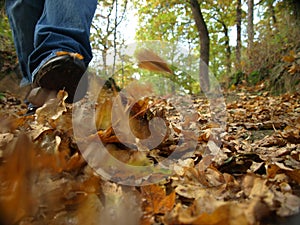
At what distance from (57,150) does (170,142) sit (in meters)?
0.45

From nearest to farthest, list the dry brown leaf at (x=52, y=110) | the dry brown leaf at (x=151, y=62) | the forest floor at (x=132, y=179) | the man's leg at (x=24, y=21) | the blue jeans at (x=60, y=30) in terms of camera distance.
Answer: the forest floor at (x=132, y=179)
the dry brown leaf at (x=52, y=110)
the dry brown leaf at (x=151, y=62)
the blue jeans at (x=60, y=30)
the man's leg at (x=24, y=21)

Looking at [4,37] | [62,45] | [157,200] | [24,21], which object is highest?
[4,37]

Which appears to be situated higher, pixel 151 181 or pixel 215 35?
pixel 215 35

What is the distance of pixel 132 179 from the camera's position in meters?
0.63

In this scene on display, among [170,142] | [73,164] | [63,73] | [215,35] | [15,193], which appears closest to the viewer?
[15,193]

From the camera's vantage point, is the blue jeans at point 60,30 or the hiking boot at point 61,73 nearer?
the hiking boot at point 61,73

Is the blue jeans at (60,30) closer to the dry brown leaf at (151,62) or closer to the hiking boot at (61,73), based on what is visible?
the hiking boot at (61,73)

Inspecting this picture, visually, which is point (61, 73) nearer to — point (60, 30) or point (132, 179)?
point (60, 30)

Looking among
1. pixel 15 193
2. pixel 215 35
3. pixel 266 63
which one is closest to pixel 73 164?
pixel 15 193

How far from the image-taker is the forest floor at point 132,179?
0.43 meters

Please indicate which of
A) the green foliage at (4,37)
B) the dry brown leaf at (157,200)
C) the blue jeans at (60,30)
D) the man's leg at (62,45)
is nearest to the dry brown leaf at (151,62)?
the man's leg at (62,45)

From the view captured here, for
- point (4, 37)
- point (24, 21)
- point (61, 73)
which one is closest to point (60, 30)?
point (61, 73)

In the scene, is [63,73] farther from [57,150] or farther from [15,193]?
[15,193]

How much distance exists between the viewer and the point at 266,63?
16.3 feet
